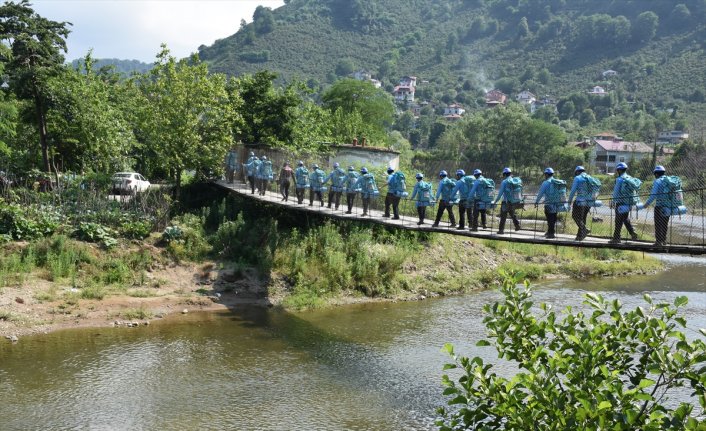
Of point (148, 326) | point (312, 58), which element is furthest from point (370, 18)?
point (148, 326)

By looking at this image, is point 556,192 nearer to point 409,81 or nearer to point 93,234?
point 93,234

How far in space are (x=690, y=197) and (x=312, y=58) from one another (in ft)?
358

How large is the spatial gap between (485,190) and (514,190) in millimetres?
889

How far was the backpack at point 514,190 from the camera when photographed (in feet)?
43.0

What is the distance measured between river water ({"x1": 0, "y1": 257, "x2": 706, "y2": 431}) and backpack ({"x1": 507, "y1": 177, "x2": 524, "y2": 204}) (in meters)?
3.35

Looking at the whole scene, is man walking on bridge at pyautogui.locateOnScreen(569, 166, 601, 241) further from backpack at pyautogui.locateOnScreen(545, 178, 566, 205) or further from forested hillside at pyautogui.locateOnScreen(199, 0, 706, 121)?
forested hillside at pyautogui.locateOnScreen(199, 0, 706, 121)

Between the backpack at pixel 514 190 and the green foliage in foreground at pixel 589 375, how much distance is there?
775cm

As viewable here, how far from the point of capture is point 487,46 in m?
155

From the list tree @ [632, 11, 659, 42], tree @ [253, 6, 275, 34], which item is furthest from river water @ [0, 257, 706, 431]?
tree @ [253, 6, 275, 34]

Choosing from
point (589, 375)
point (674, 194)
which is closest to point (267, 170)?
point (674, 194)

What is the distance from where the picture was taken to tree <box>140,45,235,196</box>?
21.2 m

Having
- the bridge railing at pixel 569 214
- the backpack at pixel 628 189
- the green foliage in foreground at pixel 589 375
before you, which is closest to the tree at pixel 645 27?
the bridge railing at pixel 569 214

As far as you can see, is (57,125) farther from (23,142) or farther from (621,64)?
(621,64)

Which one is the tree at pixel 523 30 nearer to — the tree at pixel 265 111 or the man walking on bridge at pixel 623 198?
the tree at pixel 265 111
